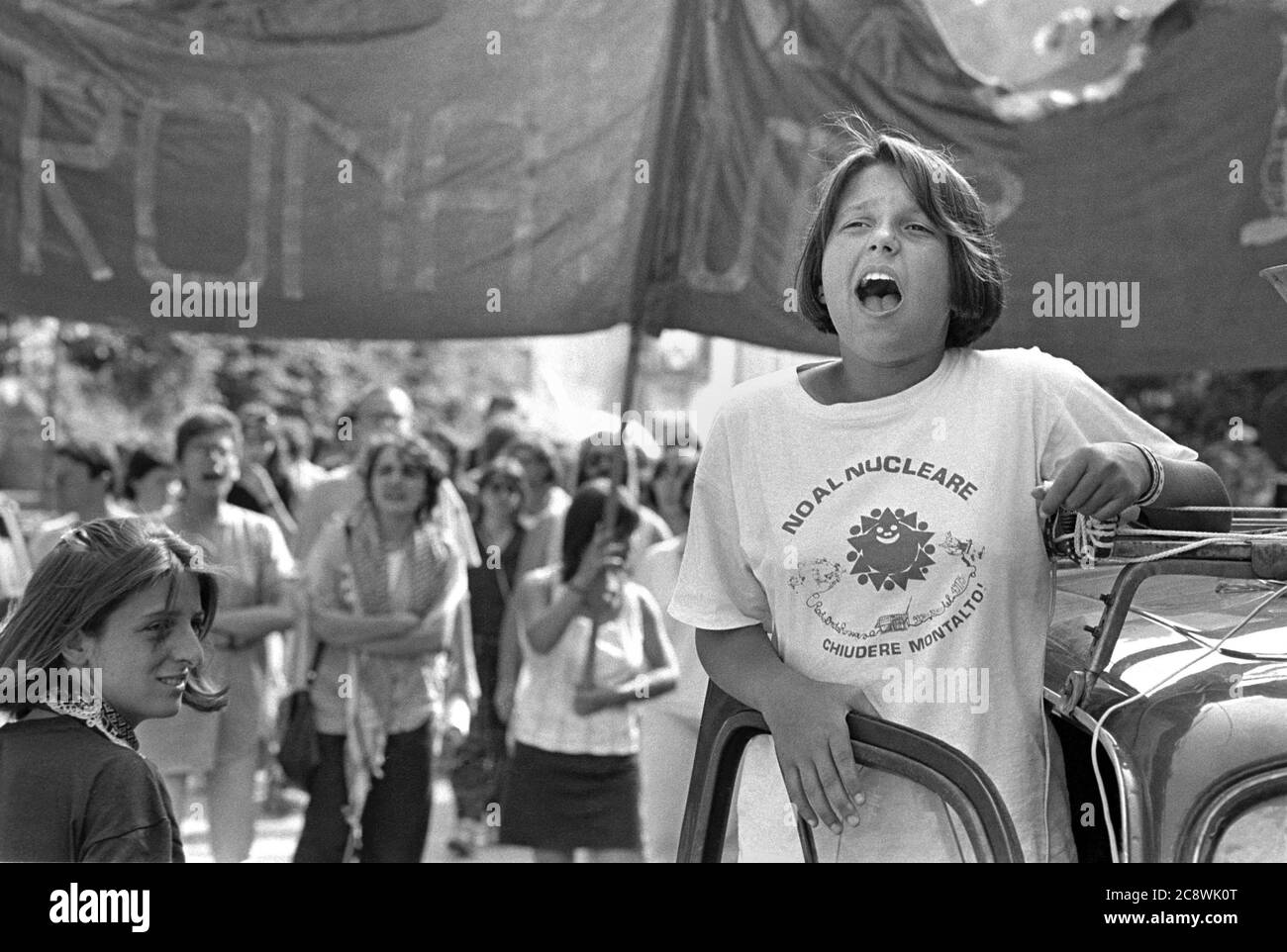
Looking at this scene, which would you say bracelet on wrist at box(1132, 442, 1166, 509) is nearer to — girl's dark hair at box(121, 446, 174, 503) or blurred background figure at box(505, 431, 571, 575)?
blurred background figure at box(505, 431, 571, 575)

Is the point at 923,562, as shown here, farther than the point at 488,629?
No

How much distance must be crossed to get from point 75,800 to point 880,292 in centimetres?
127

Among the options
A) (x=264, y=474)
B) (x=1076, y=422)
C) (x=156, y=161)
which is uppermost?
(x=156, y=161)

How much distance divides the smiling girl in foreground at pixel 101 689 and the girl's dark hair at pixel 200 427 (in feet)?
11.7

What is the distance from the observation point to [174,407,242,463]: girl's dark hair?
6.32 meters

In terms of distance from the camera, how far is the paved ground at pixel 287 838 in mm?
7273

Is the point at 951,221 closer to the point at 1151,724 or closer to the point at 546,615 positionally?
the point at 1151,724

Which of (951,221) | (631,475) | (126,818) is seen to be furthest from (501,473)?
(951,221)

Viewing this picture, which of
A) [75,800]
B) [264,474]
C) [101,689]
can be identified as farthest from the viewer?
[264,474]

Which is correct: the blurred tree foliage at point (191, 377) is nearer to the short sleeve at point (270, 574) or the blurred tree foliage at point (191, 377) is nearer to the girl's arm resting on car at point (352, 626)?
the short sleeve at point (270, 574)

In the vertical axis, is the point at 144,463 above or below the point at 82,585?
above

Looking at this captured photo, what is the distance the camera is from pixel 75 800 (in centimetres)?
241

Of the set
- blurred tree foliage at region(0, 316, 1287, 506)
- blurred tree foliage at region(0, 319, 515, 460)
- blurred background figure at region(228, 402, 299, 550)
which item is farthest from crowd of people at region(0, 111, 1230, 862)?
blurred tree foliage at region(0, 319, 515, 460)

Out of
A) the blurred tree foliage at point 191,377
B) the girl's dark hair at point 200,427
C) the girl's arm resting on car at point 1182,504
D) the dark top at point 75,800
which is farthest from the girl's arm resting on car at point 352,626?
the blurred tree foliage at point 191,377
